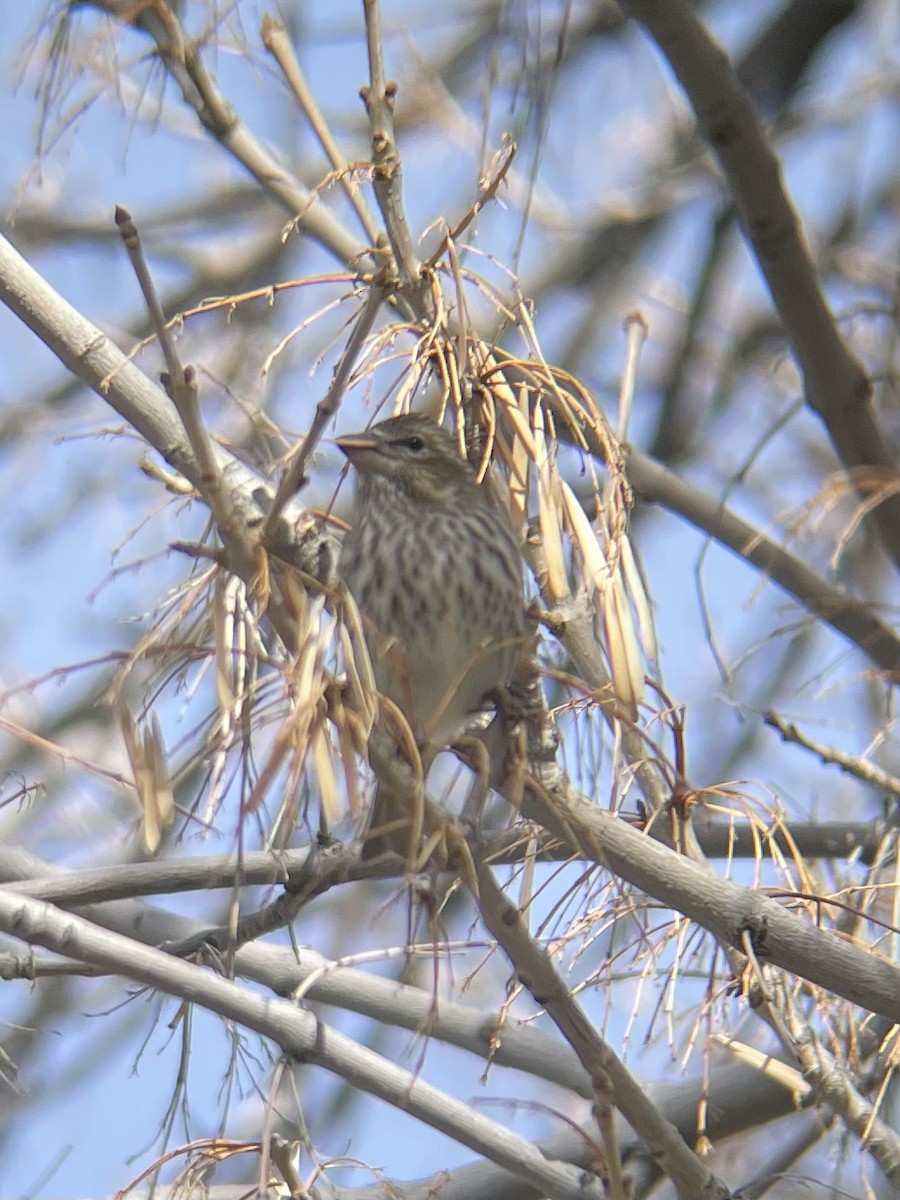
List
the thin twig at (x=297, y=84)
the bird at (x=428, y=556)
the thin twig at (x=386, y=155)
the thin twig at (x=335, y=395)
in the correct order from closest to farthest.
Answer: the thin twig at (x=335, y=395)
the thin twig at (x=386, y=155)
the bird at (x=428, y=556)
the thin twig at (x=297, y=84)

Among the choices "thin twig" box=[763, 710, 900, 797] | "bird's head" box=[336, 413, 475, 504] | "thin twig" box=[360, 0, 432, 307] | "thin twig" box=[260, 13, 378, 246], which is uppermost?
"thin twig" box=[260, 13, 378, 246]

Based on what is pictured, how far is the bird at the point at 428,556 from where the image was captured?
3.79 metres

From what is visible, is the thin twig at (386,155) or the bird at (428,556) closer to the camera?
the thin twig at (386,155)

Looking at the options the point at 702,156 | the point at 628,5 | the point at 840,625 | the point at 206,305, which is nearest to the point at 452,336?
the point at 206,305

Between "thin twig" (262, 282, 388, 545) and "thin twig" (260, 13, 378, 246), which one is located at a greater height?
"thin twig" (260, 13, 378, 246)

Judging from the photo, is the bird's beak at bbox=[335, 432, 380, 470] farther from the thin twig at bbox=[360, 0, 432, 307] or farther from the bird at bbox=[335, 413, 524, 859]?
the thin twig at bbox=[360, 0, 432, 307]

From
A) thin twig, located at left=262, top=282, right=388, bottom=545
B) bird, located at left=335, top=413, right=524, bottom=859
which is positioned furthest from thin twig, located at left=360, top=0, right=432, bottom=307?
thin twig, located at left=262, top=282, right=388, bottom=545

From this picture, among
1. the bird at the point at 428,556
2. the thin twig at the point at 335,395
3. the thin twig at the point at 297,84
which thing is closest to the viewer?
the thin twig at the point at 335,395

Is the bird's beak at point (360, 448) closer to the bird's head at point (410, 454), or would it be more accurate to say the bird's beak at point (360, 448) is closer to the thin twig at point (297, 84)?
the bird's head at point (410, 454)

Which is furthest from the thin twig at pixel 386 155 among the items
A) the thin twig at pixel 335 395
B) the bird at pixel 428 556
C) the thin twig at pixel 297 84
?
the thin twig at pixel 297 84

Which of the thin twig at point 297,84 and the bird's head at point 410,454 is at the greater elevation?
the thin twig at point 297,84

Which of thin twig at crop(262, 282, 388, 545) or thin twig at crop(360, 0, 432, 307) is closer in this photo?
thin twig at crop(262, 282, 388, 545)

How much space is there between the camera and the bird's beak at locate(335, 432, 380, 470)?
12.7 feet

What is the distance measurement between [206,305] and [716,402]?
4.23 meters
